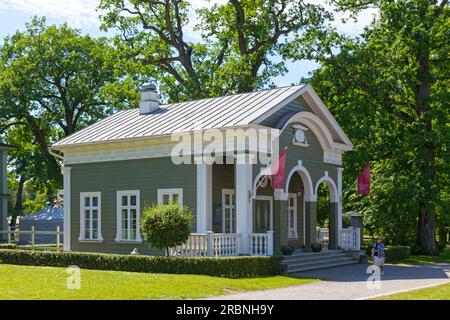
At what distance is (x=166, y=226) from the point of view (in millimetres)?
21344

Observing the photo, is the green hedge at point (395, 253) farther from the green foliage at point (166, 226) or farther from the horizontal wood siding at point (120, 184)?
the green foliage at point (166, 226)

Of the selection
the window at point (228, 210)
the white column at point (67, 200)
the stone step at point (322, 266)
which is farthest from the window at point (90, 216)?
the stone step at point (322, 266)

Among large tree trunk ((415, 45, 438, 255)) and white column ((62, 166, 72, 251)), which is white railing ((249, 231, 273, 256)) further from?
large tree trunk ((415, 45, 438, 255))

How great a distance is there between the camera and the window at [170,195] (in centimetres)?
2474

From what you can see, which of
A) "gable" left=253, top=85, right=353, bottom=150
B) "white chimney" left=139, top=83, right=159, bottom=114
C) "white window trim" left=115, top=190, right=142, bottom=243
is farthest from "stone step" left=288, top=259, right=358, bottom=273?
"white chimney" left=139, top=83, right=159, bottom=114

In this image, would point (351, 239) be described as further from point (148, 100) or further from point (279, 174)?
point (148, 100)

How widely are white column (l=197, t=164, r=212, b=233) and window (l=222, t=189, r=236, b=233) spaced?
215cm

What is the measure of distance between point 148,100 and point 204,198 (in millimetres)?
8018

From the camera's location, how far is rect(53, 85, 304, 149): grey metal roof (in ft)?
80.2

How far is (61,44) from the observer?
164 feet

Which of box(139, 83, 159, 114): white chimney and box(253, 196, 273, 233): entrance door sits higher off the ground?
box(139, 83, 159, 114): white chimney

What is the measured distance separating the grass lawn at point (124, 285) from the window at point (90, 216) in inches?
230

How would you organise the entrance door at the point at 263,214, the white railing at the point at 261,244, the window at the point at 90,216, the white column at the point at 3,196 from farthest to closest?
the white column at the point at 3,196
the window at the point at 90,216
the entrance door at the point at 263,214
the white railing at the point at 261,244
